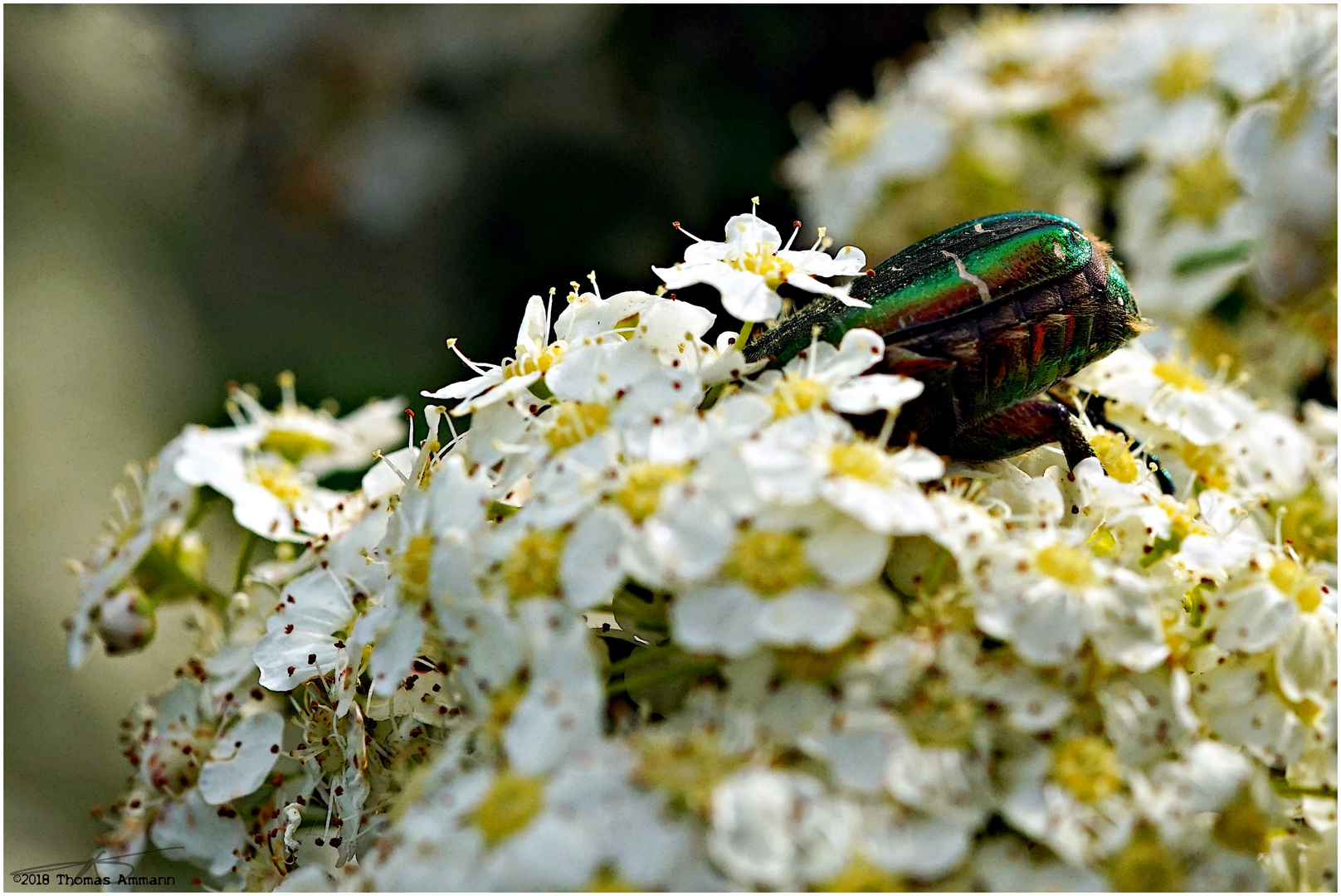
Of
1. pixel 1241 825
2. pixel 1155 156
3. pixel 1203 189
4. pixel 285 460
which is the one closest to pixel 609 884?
pixel 1241 825

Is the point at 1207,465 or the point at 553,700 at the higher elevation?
the point at 1207,465

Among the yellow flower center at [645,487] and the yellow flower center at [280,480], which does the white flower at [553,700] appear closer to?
the yellow flower center at [645,487]

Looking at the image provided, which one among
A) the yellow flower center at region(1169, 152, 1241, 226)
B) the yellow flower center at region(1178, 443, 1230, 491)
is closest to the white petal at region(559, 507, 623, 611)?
the yellow flower center at region(1178, 443, 1230, 491)

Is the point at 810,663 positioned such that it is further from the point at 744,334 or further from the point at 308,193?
the point at 308,193

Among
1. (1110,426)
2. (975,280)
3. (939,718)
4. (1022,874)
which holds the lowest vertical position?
(1022,874)

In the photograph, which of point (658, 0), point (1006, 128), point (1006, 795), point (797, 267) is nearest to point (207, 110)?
point (658, 0)

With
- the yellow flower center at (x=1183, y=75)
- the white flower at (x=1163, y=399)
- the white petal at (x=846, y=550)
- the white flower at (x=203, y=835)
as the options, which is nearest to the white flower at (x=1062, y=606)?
the white petal at (x=846, y=550)
